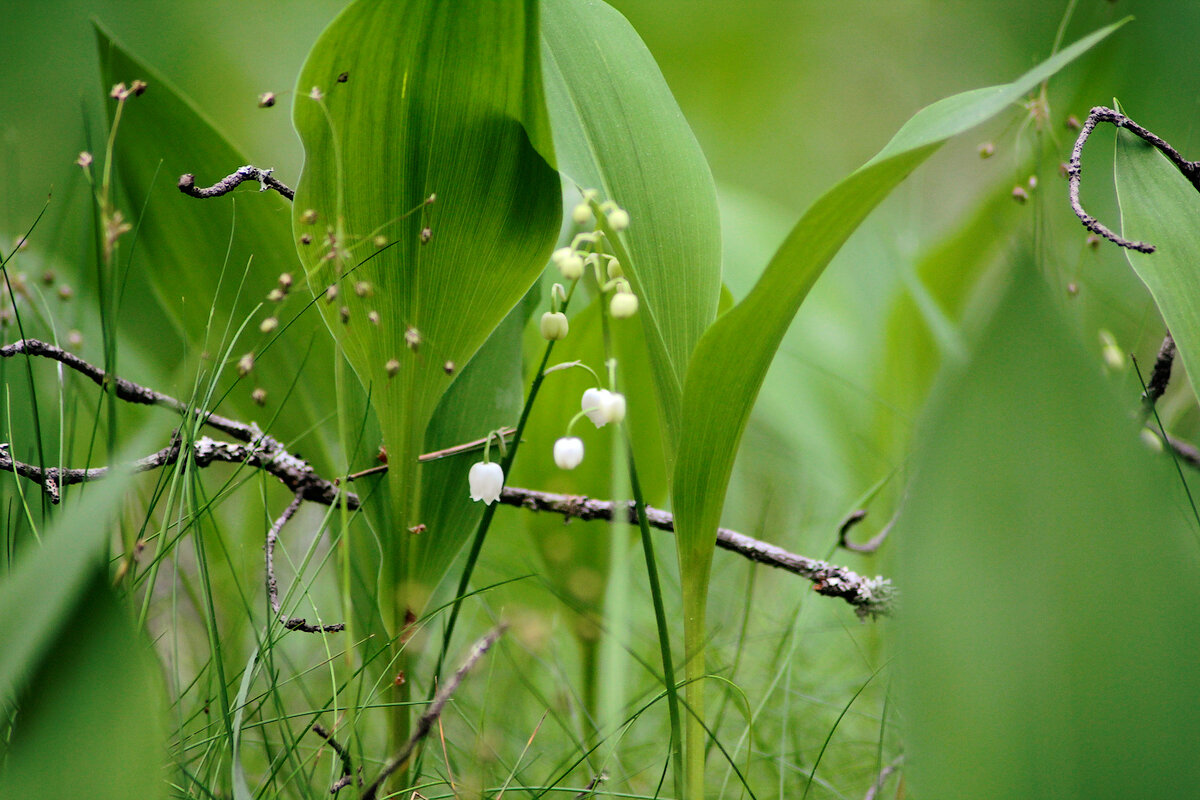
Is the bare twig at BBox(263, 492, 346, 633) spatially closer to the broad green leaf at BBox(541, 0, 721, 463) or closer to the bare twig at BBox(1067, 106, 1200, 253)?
the broad green leaf at BBox(541, 0, 721, 463)

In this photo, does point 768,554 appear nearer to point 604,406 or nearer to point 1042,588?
point 604,406

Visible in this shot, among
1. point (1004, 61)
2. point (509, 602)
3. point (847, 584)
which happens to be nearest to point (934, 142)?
point (847, 584)

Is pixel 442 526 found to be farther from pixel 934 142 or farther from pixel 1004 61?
pixel 1004 61

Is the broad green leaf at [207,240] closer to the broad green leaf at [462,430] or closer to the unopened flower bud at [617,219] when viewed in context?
the broad green leaf at [462,430]

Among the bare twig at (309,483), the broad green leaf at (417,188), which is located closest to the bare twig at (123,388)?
the bare twig at (309,483)

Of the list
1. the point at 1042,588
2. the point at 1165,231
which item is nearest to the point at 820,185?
the point at 1165,231

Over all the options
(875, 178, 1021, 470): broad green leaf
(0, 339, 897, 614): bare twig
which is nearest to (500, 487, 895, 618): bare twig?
(0, 339, 897, 614): bare twig
